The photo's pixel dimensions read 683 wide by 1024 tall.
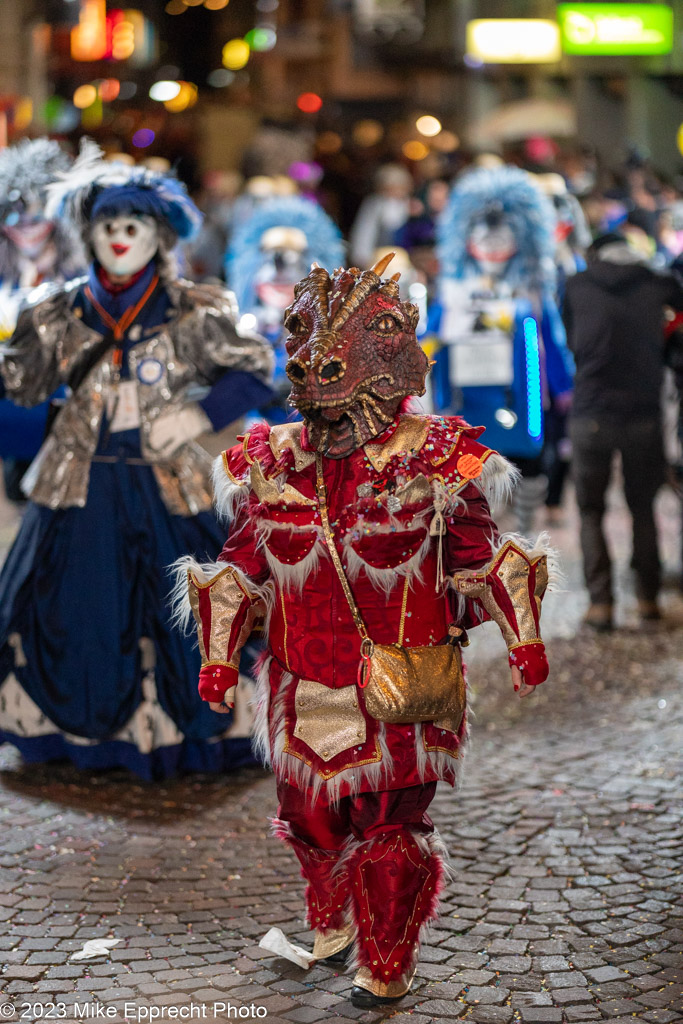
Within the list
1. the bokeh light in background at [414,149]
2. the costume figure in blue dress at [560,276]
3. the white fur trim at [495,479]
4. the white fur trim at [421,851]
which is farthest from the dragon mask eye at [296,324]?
the bokeh light in background at [414,149]

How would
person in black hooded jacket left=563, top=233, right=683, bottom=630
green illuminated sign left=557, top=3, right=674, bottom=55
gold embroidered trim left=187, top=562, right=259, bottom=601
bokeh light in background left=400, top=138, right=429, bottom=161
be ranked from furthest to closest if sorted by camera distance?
bokeh light in background left=400, top=138, right=429, bottom=161
green illuminated sign left=557, top=3, right=674, bottom=55
person in black hooded jacket left=563, top=233, right=683, bottom=630
gold embroidered trim left=187, top=562, right=259, bottom=601

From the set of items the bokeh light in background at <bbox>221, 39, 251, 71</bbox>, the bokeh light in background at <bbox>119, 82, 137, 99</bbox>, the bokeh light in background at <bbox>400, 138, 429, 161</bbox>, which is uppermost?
the bokeh light in background at <bbox>221, 39, 251, 71</bbox>

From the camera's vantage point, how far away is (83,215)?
521cm

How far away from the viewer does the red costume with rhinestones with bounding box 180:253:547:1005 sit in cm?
332

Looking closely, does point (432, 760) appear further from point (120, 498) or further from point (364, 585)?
point (120, 498)

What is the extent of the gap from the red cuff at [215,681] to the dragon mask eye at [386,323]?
91 centimetres

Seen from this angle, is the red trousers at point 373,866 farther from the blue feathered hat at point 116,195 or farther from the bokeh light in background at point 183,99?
the bokeh light in background at point 183,99

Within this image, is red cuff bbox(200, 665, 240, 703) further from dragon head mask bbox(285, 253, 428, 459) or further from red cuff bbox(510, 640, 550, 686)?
red cuff bbox(510, 640, 550, 686)

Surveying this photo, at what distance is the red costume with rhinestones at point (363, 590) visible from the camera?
332cm

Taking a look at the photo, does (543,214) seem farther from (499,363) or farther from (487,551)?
(487,551)

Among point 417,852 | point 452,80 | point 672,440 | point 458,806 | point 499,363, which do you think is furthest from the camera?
point 452,80

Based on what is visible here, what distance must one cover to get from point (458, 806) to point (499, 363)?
4195 mm

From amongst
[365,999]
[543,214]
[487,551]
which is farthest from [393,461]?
[543,214]

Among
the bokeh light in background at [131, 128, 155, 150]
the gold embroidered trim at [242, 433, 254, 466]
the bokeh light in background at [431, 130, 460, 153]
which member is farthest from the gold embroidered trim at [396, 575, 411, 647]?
the bokeh light in background at [131, 128, 155, 150]
